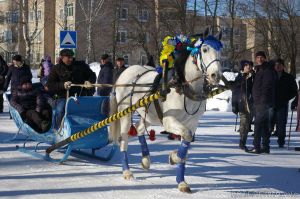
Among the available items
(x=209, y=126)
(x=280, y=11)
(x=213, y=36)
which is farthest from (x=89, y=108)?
(x=280, y=11)

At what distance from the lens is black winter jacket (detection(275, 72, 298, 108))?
37.2 ft

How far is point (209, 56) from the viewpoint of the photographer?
5.88 metres

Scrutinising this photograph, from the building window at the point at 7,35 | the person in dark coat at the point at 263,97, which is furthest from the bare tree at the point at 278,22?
the building window at the point at 7,35

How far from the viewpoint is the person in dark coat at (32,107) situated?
8.47m

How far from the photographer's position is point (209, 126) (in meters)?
14.3

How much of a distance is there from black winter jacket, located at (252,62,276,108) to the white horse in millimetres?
2886

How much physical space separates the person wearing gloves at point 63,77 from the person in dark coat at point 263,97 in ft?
10.9

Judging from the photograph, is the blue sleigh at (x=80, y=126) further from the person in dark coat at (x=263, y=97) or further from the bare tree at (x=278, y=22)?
the bare tree at (x=278, y=22)

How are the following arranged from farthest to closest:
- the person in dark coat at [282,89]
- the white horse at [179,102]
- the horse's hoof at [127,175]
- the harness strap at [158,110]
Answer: the person in dark coat at [282,89], the horse's hoof at [127,175], the harness strap at [158,110], the white horse at [179,102]

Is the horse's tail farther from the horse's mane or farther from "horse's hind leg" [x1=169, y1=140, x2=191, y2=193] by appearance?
the horse's mane

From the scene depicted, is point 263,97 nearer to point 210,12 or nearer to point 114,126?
point 114,126

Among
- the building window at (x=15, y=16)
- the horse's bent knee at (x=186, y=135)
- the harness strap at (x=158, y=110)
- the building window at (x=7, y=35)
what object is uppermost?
the building window at (x=15, y=16)

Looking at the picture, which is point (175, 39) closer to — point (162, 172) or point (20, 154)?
point (162, 172)

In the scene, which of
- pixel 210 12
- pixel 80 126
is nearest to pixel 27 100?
pixel 80 126
